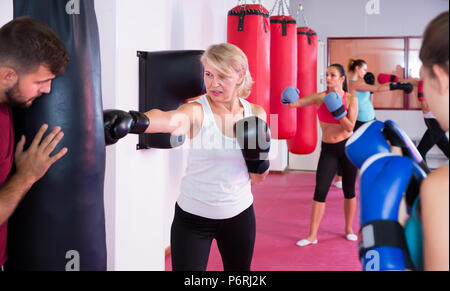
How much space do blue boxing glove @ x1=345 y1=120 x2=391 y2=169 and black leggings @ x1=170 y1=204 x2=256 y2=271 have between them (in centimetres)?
78

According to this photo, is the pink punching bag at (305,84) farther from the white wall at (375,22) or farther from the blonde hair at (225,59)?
the white wall at (375,22)

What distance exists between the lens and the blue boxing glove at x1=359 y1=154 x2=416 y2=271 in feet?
2.52

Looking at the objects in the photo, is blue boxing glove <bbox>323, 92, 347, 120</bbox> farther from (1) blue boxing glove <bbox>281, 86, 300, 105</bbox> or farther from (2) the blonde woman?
(2) the blonde woman

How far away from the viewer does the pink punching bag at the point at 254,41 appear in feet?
9.42

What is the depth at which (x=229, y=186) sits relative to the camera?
161 cm

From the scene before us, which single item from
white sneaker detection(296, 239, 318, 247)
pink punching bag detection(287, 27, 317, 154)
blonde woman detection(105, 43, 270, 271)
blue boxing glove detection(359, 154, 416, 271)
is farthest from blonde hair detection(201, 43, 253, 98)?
pink punching bag detection(287, 27, 317, 154)

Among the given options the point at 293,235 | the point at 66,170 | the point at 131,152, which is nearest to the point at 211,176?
the point at 66,170

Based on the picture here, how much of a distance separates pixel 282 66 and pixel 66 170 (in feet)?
7.99

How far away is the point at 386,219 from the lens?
0.77 metres

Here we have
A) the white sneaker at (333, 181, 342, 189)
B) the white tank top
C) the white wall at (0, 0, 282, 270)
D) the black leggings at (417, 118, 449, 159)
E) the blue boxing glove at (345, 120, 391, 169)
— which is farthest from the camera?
the white sneaker at (333, 181, 342, 189)

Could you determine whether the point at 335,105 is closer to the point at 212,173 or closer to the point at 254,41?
the point at 254,41

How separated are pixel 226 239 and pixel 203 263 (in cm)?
13

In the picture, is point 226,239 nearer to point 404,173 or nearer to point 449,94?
point 404,173
